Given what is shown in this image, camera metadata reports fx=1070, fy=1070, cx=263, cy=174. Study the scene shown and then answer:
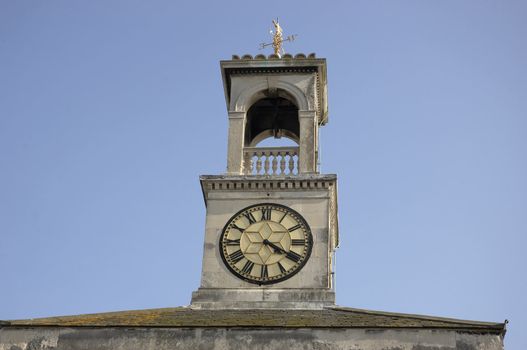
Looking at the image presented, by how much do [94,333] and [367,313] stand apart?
693 centimetres

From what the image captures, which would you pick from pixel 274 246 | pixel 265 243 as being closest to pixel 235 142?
pixel 265 243

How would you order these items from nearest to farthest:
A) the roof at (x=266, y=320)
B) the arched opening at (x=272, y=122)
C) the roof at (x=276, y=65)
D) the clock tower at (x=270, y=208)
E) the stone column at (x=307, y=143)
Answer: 1. the roof at (x=266, y=320)
2. the clock tower at (x=270, y=208)
3. the stone column at (x=307, y=143)
4. the roof at (x=276, y=65)
5. the arched opening at (x=272, y=122)

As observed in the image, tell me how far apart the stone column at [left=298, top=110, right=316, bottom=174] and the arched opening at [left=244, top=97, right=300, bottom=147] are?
246 cm

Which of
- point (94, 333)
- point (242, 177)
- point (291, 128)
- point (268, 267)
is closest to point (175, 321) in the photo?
point (94, 333)

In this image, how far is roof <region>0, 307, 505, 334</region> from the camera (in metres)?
25.9

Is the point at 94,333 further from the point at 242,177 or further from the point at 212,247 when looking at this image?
the point at 242,177

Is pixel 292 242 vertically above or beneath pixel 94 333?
above

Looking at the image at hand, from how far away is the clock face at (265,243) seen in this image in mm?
30578

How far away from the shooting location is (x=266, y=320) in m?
27.0

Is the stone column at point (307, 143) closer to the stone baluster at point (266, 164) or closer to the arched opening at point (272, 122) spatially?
the stone baluster at point (266, 164)

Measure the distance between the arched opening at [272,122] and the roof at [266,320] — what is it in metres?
8.83

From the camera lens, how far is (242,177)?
32344 millimetres

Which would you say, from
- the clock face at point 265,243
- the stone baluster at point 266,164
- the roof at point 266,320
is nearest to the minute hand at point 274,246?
the clock face at point 265,243

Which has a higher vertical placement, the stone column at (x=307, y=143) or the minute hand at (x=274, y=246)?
the stone column at (x=307, y=143)
